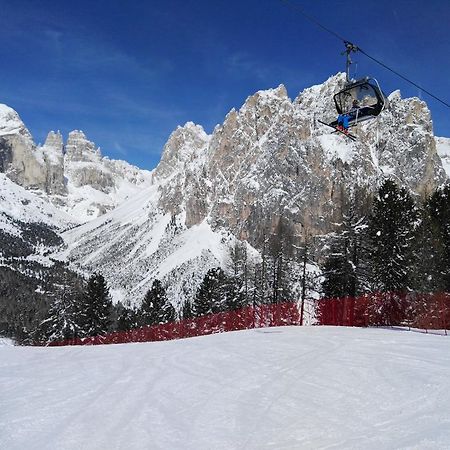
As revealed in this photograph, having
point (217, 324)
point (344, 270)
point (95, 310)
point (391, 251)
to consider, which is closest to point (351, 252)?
point (344, 270)

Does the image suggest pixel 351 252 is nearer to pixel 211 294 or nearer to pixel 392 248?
pixel 392 248

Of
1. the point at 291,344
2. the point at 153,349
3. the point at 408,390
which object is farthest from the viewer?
the point at 153,349

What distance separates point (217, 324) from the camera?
4019cm

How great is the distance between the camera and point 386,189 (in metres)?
35.1

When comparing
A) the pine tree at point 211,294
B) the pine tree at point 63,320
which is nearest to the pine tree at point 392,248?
the pine tree at point 211,294

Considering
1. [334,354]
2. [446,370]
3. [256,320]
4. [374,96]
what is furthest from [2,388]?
[256,320]

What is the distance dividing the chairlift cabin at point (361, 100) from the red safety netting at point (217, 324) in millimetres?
20807

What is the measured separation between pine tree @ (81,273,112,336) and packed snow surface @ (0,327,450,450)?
31.7 meters

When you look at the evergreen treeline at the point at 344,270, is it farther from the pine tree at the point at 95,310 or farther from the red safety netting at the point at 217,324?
the red safety netting at the point at 217,324

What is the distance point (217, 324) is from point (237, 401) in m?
30.6

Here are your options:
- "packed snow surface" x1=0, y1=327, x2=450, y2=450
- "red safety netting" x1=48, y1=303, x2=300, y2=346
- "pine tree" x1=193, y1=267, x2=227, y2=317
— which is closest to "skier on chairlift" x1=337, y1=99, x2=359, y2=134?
"packed snow surface" x1=0, y1=327, x2=450, y2=450

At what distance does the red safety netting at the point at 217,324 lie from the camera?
117 ft

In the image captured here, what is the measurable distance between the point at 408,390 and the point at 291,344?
8162 mm

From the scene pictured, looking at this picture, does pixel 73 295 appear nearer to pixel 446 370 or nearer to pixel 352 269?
pixel 352 269
